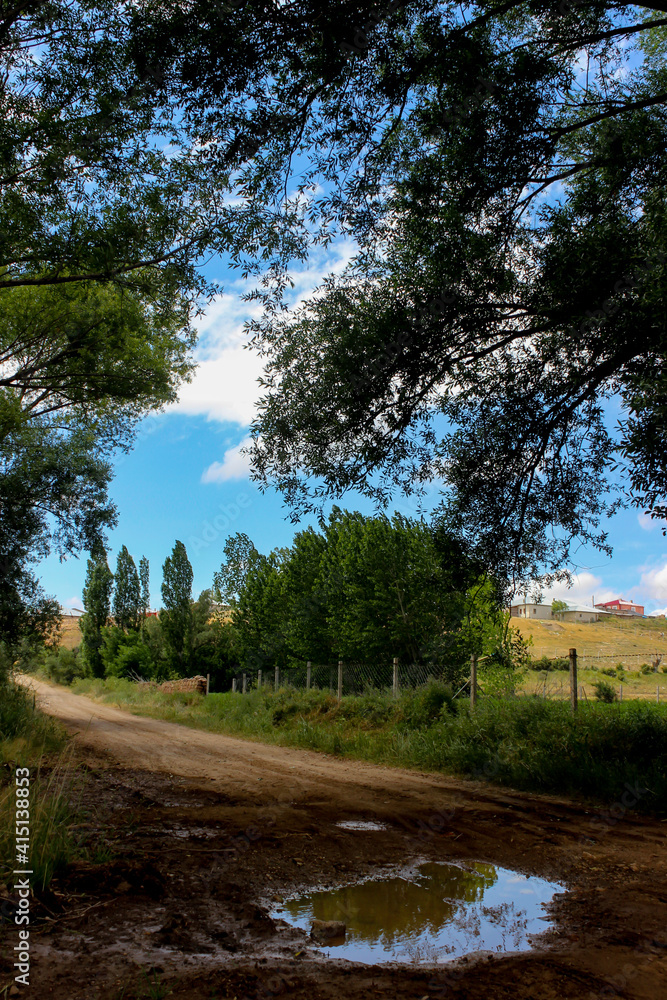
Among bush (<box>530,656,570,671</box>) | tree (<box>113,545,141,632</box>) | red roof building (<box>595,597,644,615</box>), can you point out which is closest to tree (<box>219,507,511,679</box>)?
tree (<box>113,545,141,632</box>)

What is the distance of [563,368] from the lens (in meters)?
8.49

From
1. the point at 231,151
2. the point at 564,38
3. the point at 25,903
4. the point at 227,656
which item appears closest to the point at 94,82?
the point at 231,151

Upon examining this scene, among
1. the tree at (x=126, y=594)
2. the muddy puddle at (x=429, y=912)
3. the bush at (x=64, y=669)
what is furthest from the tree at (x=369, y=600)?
the bush at (x=64, y=669)

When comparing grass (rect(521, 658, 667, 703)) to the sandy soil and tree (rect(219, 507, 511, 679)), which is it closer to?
tree (rect(219, 507, 511, 679))

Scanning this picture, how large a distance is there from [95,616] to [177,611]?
14054mm

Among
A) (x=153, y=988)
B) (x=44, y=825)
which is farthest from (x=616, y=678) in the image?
(x=153, y=988)

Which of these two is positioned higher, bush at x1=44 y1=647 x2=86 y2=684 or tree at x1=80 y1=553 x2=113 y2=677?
tree at x1=80 y1=553 x2=113 y2=677

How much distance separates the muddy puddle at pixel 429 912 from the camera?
154 inches

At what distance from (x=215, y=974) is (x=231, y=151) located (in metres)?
7.71

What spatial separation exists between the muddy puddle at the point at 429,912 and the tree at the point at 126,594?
4953 cm

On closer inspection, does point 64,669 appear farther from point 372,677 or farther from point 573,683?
point 573,683

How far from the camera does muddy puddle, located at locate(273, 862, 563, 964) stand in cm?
391

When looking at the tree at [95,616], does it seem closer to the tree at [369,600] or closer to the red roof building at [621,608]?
the tree at [369,600]

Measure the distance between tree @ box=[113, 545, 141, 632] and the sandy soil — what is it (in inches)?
1736
